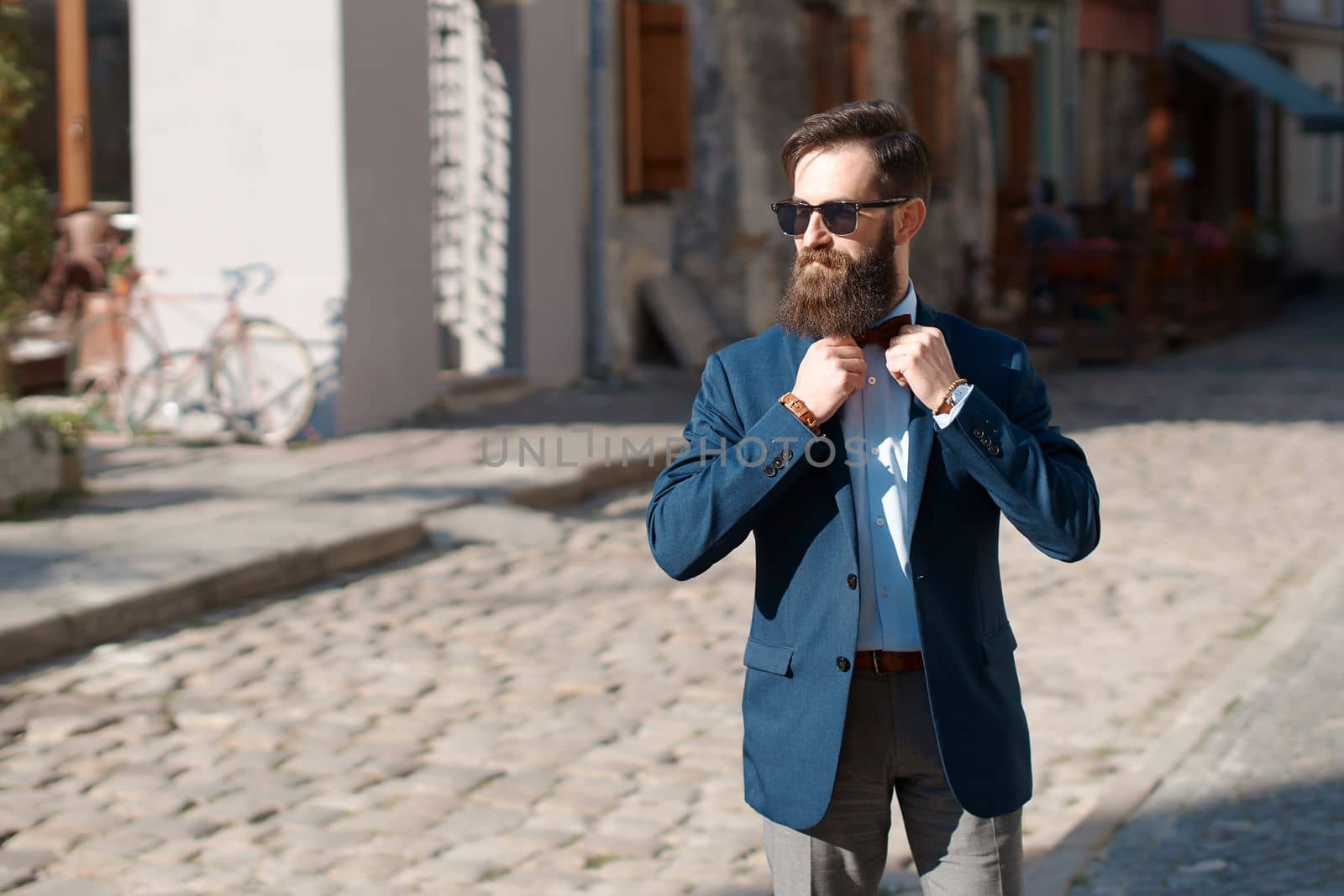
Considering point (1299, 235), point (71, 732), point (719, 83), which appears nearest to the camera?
point (71, 732)

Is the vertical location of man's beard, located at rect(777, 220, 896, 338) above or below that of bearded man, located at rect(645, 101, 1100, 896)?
above

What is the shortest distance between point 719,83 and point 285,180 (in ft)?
17.2

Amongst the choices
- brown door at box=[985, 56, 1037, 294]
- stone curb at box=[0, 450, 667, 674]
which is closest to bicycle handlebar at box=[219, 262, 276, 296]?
stone curb at box=[0, 450, 667, 674]

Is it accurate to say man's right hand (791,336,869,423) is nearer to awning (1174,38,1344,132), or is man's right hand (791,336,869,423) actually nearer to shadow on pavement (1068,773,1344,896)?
shadow on pavement (1068,773,1344,896)

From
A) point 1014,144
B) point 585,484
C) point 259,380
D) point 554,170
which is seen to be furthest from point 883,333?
point 1014,144

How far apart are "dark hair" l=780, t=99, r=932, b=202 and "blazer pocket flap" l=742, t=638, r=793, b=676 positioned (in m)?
0.65

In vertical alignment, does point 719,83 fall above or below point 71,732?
above

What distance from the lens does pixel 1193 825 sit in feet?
14.7

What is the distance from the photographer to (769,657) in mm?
2547

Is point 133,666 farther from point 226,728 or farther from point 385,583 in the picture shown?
point 385,583

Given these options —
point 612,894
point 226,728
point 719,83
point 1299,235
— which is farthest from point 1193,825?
point 1299,235

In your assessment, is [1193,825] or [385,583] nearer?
[1193,825]

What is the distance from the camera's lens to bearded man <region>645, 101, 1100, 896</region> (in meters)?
2.39

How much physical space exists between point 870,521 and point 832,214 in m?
0.43
